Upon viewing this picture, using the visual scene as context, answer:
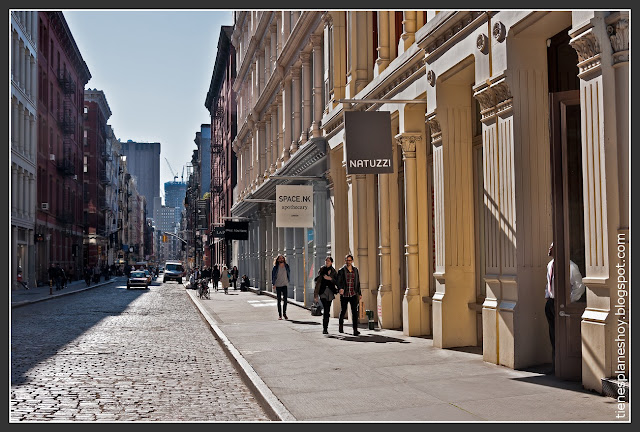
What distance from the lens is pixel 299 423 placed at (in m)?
7.66

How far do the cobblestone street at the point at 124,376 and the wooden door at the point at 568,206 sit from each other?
393 centimetres

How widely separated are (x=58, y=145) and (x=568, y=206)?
61.5 meters

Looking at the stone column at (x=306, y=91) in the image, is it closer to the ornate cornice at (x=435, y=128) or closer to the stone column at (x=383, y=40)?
the stone column at (x=383, y=40)

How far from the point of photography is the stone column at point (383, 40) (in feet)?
60.3

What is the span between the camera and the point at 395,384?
1001 cm

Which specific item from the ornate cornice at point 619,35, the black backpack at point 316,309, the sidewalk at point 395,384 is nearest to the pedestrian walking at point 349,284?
the sidewalk at point 395,384

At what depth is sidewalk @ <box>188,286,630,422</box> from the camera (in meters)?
8.02

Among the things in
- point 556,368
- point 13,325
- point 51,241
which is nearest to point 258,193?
point 13,325

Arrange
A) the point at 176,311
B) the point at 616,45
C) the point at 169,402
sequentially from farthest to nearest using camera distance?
the point at 176,311
the point at 169,402
the point at 616,45

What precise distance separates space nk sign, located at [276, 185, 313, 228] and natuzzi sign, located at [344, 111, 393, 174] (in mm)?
→ 8526

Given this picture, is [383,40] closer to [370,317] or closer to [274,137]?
[370,317]

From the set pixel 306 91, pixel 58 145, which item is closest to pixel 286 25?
pixel 306 91

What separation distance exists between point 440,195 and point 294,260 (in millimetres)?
17095

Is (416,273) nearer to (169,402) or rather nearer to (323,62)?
(169,402)
